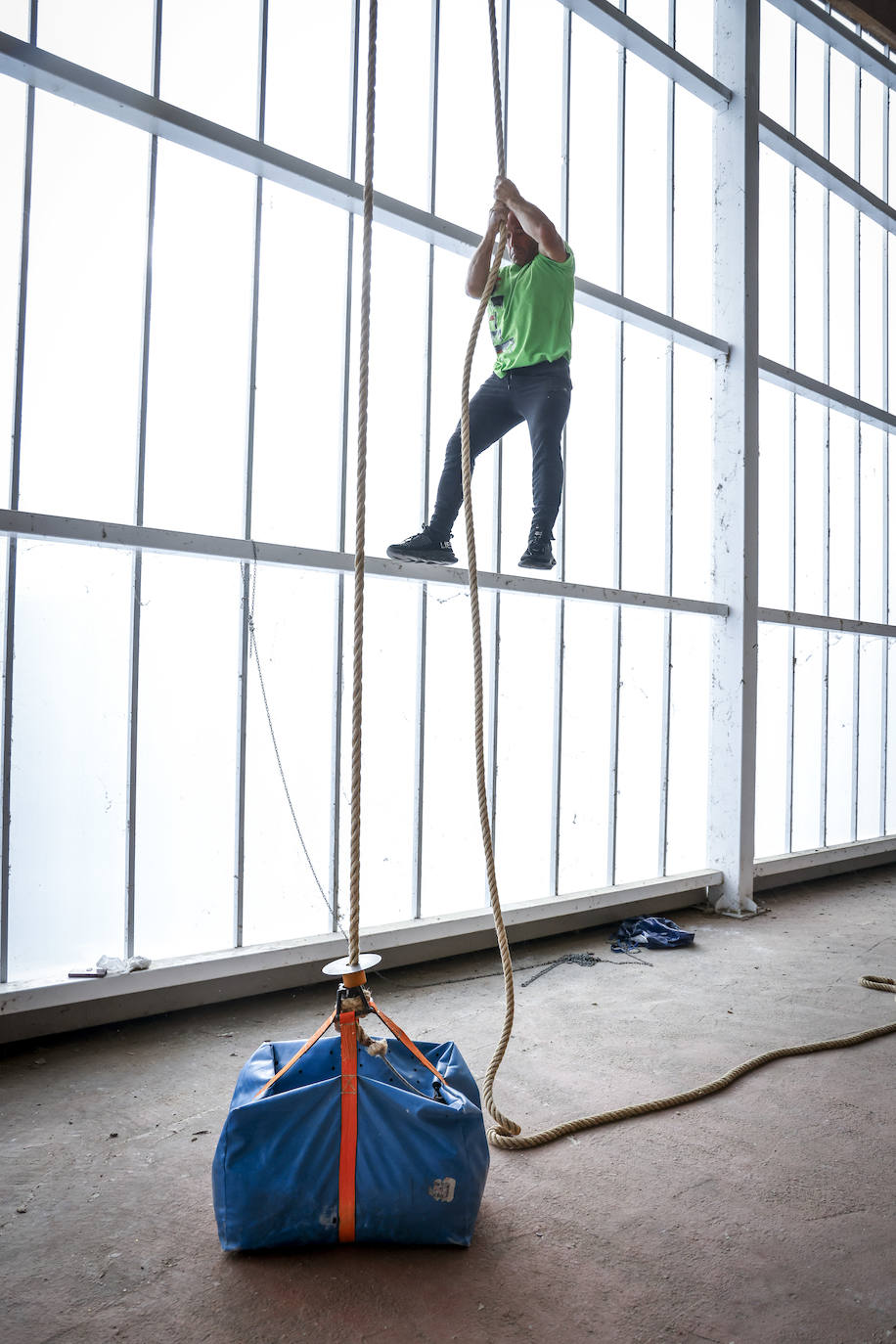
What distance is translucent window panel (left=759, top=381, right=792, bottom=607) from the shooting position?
17.5 ft

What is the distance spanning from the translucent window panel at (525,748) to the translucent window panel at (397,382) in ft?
2.32

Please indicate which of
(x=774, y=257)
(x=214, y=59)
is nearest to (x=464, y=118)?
(x=214, y=59)

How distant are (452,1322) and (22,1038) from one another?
5.43ft

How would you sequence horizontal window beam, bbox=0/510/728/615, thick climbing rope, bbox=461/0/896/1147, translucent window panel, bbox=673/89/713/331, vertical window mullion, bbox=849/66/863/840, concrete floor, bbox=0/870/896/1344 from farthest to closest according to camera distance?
vertical window mullion, bbox=849/66/863/840
translucent window panel, bbox=673/89/713/331
horizontal window beam, bbox=0/510/728/615
thick climbing rope, bbox=461/0/896/1147
concrete floor, bbox=0/870/896/1344

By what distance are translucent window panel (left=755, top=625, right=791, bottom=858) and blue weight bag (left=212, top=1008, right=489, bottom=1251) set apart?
4118 mm

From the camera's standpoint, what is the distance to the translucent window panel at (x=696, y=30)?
474 cm

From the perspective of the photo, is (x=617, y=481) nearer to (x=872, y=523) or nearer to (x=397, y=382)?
(x=397, y=382)

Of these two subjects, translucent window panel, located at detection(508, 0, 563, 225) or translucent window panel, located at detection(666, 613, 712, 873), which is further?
translucent window panel, located at detection(666, 613, 712, 873)

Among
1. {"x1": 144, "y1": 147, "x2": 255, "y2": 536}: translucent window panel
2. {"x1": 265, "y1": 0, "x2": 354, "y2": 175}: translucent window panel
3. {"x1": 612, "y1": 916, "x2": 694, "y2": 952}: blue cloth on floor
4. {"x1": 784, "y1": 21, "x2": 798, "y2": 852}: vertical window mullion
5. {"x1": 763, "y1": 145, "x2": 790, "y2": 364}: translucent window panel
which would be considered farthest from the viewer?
{"x1": 784, "y1": 21, "x2": 798, "y2": 852}: vertical window mullion

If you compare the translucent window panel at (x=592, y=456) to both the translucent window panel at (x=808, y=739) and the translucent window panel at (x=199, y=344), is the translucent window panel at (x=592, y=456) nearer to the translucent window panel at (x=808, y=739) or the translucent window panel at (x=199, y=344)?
the translucent window panel at (x=199, y=344)

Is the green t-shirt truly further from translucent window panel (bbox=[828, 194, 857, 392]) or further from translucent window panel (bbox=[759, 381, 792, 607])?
translucent window panel (bbox=[828, 194, 857, 392])

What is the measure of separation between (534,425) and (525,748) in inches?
64.8

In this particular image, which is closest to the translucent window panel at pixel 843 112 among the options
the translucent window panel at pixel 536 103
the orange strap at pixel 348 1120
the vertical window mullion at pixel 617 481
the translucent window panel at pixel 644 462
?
the vertical window mullion at pixel 617 481

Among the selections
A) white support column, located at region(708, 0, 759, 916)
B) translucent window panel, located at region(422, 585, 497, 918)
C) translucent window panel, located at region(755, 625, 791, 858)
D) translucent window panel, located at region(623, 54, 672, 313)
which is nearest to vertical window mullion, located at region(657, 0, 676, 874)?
translucent window panel, located at region(623, 54, 672, 313)
